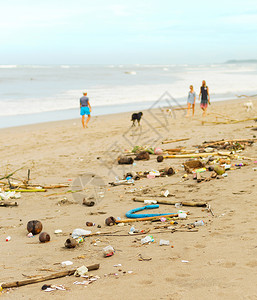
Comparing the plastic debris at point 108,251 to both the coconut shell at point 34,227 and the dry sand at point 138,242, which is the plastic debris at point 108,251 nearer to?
the dry sand at point 138,242

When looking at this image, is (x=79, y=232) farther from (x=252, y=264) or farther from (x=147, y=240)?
(x=252, y=264)

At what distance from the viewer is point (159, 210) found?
531 centimetres

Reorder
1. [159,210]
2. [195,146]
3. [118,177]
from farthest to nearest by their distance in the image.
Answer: [195,146] < [118,177] < [159,210]

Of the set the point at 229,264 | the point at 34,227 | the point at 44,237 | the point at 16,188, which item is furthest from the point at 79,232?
the point at 16,188

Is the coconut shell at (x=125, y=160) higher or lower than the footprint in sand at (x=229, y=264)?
higher

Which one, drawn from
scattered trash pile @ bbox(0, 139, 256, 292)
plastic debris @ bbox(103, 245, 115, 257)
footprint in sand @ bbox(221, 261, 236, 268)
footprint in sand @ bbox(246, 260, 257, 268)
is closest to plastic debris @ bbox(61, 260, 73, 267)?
scattered trash pile @ bbox(0, 139, 256, 292)

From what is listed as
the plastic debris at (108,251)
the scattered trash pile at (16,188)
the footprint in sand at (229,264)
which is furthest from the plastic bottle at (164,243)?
the scattered trash pile at (16,188)

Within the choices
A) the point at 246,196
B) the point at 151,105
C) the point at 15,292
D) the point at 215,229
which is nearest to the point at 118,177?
the point at 246,196

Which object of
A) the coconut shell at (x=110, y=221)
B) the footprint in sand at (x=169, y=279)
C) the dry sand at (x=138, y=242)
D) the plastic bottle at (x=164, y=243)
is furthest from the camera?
the coconut shell at (x=110, y=221)

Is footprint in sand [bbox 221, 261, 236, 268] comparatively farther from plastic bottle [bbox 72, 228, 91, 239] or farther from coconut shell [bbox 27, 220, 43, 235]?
coconut shell [bbox 27, 220, 43, 235]

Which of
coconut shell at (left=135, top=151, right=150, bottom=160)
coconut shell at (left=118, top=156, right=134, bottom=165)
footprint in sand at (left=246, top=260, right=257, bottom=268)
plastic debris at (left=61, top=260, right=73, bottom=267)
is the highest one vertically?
coconut shell at (left=135, top=151, right=150, bottom=160)

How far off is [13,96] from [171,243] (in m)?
24.9

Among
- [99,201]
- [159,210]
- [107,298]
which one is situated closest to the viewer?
[107,298]

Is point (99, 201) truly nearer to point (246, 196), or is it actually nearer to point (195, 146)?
point (246, 196)
